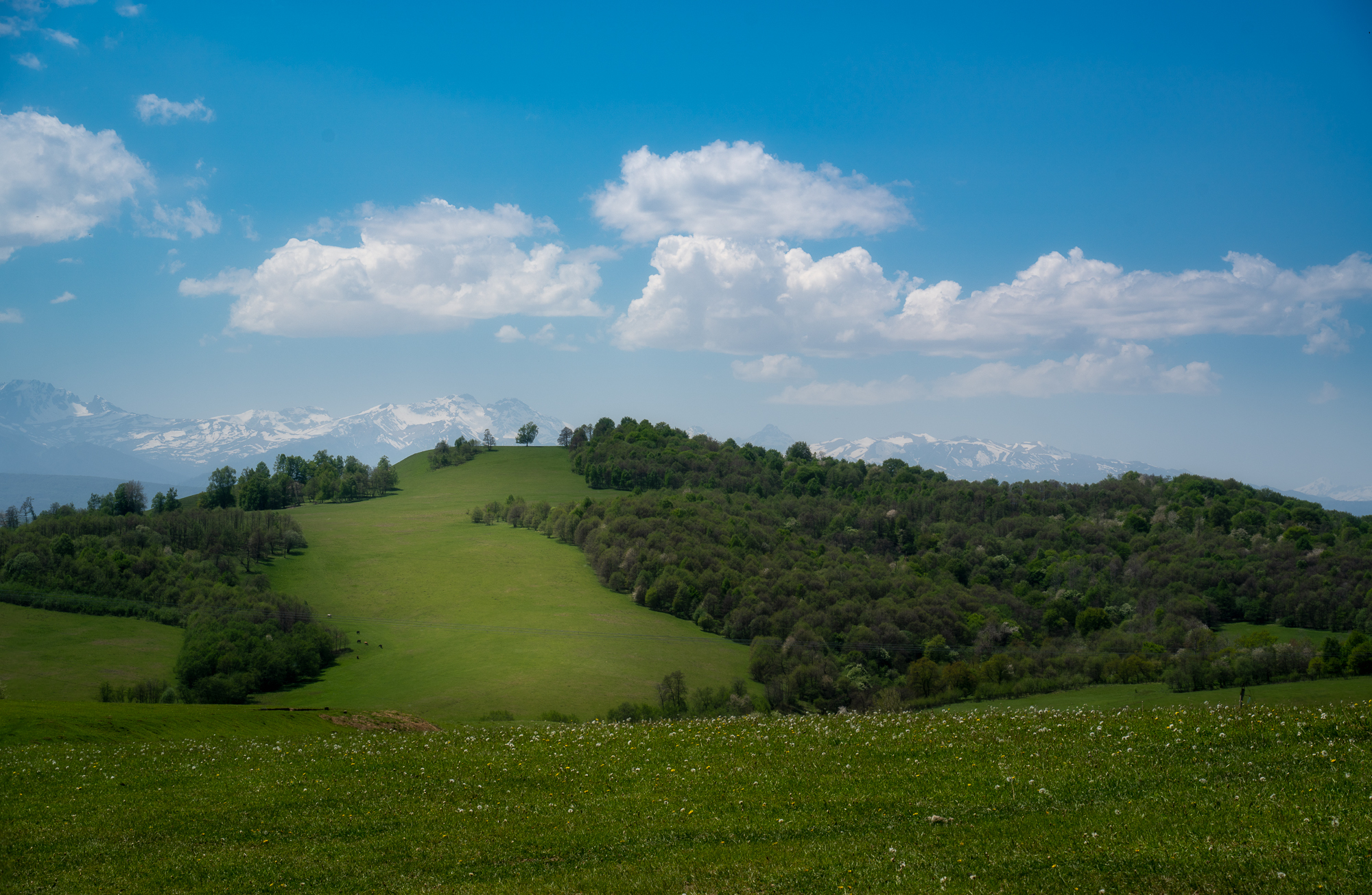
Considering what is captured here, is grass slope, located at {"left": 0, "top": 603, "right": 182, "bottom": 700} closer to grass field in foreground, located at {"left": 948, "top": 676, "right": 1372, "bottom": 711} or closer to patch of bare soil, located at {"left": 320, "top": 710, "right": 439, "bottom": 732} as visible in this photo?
patch of bare soil, located at {"left": 320, "top": 710, "right": 439, "bottom": 732}

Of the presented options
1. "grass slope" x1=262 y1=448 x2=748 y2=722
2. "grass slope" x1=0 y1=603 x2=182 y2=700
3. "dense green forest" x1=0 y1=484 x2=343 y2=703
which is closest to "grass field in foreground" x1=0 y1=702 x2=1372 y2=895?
"grass slope" x1=262 y1=448 x2=748 y2=722

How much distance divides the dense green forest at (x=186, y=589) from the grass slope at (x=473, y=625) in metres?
5.53

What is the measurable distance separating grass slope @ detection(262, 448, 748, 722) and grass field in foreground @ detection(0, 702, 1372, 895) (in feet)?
196

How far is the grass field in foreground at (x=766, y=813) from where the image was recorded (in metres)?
9.88

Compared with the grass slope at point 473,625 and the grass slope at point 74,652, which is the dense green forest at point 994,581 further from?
the grass slope at point 74,652

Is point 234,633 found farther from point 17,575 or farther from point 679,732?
point 679,732

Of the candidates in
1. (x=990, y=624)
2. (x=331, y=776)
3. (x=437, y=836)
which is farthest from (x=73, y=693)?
(x=990, y=624)

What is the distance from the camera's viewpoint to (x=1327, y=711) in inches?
595

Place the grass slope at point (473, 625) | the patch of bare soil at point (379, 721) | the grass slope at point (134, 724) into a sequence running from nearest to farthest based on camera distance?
the grass slope at point (134, 724) < the patch of bare soil at point (379, 721) < the grass slope at point (473, 625)

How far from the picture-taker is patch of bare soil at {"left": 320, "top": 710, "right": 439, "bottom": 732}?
98.6 ft

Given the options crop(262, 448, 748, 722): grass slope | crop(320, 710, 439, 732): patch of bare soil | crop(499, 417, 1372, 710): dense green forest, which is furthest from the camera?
crop(499, 417, 1372, 710): dense green forest

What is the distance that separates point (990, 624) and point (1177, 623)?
30.6 meters

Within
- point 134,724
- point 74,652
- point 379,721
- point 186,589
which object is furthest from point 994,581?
point 74,652

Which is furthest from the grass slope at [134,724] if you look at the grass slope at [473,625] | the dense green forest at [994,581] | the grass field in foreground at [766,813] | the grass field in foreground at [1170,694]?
the dense green forest at [994,581]
